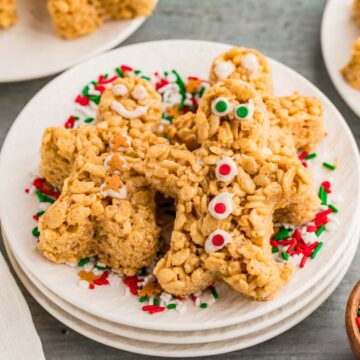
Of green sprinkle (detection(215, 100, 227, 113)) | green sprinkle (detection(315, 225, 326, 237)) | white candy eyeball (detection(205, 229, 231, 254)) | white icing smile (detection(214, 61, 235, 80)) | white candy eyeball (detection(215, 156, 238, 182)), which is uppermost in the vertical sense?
green sprinkle (detection(215, 100, 227, 113))

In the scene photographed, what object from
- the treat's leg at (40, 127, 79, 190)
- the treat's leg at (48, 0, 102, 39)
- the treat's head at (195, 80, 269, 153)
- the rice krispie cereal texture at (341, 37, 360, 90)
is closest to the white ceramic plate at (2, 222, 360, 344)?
the treat's leg at (40, 127, 79, 190)

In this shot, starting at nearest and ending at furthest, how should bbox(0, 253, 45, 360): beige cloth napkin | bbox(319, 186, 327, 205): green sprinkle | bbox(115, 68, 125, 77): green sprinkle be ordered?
bbox(0, 253, 45, 360): beige cloth napkin, bbox(319, 186, 327, 205): green sprinkle, bbox(115, 68, 125, 77): green sprinkle

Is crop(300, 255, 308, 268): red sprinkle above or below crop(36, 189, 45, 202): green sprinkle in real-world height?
below

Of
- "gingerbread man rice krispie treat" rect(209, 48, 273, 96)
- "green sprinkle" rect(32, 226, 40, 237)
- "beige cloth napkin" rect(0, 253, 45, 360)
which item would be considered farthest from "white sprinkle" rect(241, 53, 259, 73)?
"beige cloth napkin" rect(0, 253, 45, 360)

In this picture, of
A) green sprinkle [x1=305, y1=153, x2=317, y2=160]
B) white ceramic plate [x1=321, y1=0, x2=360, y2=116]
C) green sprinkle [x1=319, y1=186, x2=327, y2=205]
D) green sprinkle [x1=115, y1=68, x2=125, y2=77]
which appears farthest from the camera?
white ceramic plate [x1=321, y1=0, x2=360, y2=116]

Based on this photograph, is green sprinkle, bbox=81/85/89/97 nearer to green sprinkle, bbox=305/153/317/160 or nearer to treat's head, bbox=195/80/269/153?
treat's head, bbox=195/80/269/153

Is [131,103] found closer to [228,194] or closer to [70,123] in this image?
[70,123]

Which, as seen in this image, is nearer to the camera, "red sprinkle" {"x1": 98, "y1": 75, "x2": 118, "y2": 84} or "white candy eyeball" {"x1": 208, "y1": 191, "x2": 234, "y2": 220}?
"white candy eyeball" {"x1": 208, "y1": 191, "x2": 234, "y2": 220}

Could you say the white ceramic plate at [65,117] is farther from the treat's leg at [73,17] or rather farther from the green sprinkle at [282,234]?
the treat's leg at [73,17]

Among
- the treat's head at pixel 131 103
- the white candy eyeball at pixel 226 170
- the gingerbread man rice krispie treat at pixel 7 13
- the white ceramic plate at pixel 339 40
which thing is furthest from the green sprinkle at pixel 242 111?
the gingerbread man rice krispie treat at pixel 7 13
